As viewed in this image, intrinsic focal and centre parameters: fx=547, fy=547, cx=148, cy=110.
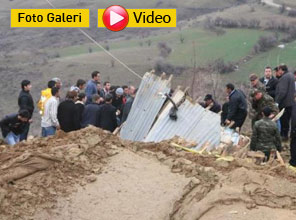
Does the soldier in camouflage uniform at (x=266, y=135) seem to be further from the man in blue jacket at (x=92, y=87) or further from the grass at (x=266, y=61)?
the grass at (x=266, y=61)

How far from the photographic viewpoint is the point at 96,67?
3406 cm

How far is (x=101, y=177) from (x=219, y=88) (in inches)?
685

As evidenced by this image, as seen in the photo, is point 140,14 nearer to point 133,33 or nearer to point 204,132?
point 204,132

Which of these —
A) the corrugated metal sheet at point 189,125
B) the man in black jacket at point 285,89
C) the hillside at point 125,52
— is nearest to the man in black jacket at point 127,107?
the corrugated metal sheet at point 189,125

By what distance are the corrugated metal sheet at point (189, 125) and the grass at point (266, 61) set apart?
1731 cm

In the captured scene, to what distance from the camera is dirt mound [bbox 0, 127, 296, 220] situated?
5609 mm

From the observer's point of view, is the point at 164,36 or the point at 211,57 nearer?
the point at 211,57

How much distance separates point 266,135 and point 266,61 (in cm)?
2071

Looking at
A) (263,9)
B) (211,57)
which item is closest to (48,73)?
(211,57)

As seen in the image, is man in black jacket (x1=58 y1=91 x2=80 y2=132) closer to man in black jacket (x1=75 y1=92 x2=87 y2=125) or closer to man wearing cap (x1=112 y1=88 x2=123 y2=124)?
man in black jacket (x1=75 y1=92 x2=87 y2=125)

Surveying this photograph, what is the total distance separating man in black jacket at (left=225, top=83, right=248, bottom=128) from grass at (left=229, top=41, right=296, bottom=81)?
16.8m

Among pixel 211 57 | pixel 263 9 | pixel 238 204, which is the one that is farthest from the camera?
pixel 263 9

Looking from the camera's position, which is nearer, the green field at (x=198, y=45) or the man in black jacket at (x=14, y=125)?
the man in black jacket at (x=14, y=125)

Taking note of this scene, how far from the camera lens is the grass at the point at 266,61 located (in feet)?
88.2
